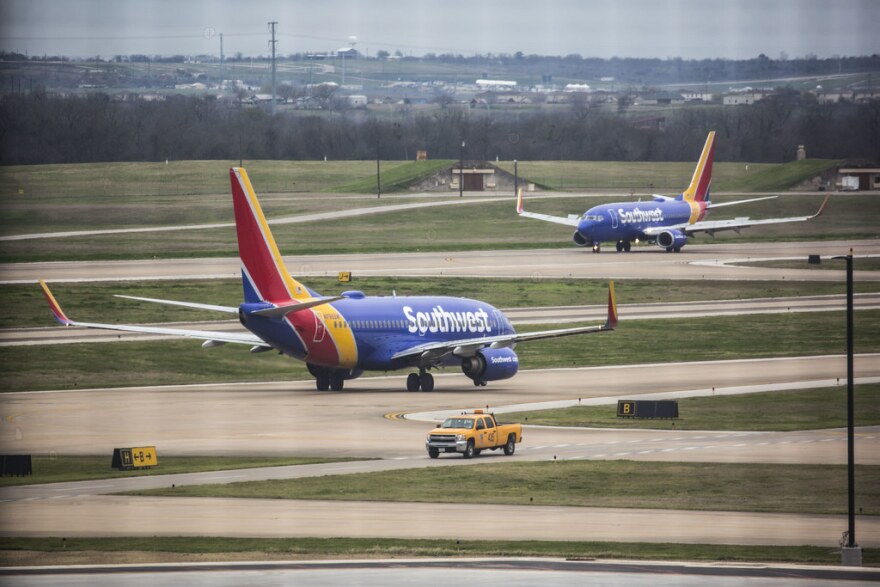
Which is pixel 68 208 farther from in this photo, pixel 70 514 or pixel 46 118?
pixel 70 514

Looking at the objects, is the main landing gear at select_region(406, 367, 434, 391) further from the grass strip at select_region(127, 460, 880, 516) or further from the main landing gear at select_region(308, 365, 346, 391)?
the grass strip at select_region(127, 460, 880, 516)

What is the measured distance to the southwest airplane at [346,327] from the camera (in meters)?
67.6

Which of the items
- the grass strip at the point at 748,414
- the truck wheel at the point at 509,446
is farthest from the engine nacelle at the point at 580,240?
the truck wheel at the point at 509,446

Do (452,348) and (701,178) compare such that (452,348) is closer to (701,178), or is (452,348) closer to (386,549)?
(386,549)

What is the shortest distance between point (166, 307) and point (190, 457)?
48125mm

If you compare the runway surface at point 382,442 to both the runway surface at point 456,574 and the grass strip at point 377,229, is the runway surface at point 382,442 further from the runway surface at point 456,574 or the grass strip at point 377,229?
the grass strip at point 377,229

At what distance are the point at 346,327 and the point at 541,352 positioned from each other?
24.3m

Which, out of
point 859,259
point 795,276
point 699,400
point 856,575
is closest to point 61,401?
point 699,400

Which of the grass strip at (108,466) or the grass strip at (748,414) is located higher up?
the grass strip at (108,466)

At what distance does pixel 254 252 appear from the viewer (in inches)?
2650

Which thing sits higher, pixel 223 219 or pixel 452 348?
pixel 223 219

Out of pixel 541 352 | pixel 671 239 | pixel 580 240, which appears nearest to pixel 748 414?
pixel 541 352

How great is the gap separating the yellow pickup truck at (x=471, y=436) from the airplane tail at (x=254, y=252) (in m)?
15.3

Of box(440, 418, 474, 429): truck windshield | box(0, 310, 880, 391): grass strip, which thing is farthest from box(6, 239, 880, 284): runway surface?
box(440, 418, 474, 429): truck windshield
